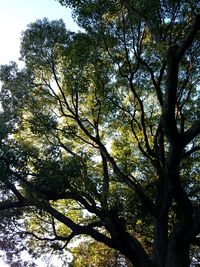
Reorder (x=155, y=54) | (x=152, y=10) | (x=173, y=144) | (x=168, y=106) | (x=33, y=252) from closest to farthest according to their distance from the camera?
(x=168, y=106)
(x=173, y=144)
(x=152, y=10)
(x=155, y=54)
(x=33, y=252)

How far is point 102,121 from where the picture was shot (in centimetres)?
1403

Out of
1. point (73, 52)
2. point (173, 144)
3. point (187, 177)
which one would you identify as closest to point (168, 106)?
point (173, 144)

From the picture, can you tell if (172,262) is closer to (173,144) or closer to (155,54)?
(173,144)

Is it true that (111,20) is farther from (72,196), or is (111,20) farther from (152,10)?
(72,196)

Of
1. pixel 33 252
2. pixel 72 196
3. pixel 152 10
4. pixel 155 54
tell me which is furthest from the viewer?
pixel 33 252

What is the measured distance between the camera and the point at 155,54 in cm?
1180

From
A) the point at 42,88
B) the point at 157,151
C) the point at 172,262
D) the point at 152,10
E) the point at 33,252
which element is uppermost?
the point at 42,88

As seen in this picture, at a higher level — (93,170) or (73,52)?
(73,52)

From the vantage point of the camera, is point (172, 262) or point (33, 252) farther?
point (33, 252)

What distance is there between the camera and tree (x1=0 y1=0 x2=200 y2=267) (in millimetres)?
10086

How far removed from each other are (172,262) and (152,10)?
7592mm

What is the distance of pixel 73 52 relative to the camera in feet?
37.3

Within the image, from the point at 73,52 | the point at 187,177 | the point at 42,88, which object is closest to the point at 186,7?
the point at 73,52

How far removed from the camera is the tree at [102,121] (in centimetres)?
1009
